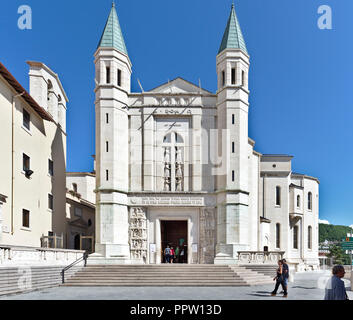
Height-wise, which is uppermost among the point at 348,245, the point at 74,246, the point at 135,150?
the point at 135,150

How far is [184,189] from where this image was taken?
109 ft

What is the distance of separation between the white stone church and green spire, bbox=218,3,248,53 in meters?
0.08

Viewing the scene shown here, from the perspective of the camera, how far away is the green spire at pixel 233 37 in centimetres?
3278

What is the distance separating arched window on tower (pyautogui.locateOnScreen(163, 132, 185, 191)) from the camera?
1314 inches

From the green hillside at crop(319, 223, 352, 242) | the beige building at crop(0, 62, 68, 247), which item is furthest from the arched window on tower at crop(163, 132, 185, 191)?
the green hillside at crop(319, 223, 352, 242)

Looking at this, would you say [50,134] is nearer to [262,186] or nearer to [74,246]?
[74,246]

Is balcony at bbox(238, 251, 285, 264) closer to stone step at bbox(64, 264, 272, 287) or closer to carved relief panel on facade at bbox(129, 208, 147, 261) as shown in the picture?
stone step at bbox(64, 264, 272, 287)

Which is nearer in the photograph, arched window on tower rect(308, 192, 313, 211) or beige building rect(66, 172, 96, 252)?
beige building rect(66, 172, 96, 252)

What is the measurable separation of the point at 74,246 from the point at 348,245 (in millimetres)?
24346

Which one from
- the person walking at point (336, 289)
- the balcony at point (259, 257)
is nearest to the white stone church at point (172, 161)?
the balcony at point (259, 257)

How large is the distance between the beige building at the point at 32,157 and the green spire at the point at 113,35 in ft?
17.4
